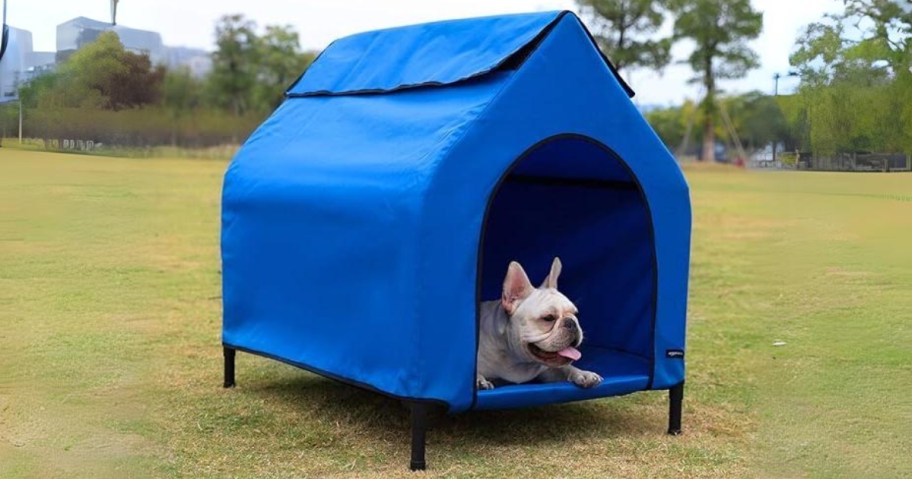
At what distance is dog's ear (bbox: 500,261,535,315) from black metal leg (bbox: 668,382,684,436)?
0.75m

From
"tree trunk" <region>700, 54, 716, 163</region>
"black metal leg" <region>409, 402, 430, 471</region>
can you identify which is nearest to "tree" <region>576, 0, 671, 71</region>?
"tree trunk" <region>700, 54, 716, 163</region>

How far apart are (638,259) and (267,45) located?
6.68m

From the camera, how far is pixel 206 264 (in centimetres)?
1059

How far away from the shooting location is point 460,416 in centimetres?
503

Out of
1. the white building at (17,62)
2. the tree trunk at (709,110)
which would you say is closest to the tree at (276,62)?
the tree trunk at (709,110)

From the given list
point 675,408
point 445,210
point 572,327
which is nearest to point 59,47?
point 445,210

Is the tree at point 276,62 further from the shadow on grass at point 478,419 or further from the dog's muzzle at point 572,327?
the dog's muzzle at point 572,327

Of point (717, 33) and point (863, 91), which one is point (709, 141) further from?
point (863, 91)

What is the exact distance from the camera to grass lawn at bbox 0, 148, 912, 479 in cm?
439

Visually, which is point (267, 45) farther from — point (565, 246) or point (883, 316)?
point (883, 316)

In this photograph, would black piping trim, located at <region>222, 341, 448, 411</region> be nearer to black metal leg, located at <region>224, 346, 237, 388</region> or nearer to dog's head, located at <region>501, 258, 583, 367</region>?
black metal leg, located at <region>224, 346, 237, 388</region>

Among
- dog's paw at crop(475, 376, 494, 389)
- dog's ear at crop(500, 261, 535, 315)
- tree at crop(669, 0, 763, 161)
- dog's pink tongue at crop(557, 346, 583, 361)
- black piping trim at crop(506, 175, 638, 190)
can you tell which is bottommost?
dog's paw at crop(475, 376, 494, 389)

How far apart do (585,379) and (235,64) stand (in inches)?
205

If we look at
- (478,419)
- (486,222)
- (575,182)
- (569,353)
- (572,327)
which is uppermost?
(575,182)
